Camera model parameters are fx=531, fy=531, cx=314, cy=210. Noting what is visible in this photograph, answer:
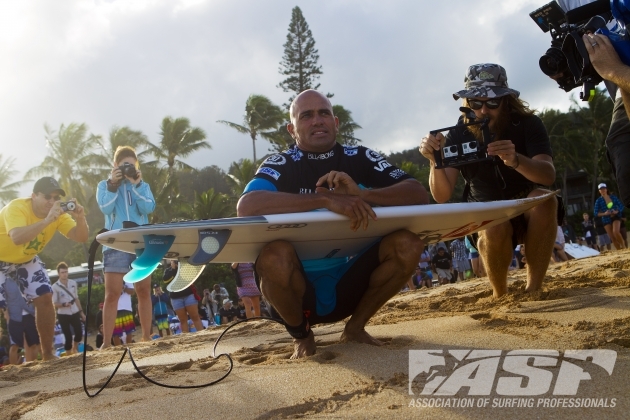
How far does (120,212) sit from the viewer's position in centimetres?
479

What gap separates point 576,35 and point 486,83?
3.27 ft

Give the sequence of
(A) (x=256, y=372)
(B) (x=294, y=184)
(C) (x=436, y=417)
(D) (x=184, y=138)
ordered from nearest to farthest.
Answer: (C) (x=436, y=417)
(A) (x=256, y=372)
(B) (x=294, y=184)
(D) (x=184, y=138)

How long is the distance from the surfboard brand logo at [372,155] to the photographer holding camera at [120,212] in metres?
2.65

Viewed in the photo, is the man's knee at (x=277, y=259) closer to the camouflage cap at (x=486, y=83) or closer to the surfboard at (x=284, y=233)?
the surfboard at (x=284, y=233)

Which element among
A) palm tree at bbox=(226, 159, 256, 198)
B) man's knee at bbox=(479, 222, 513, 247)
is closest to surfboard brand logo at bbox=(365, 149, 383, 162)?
man's knee at bbox=(479, 222, 513, 247)

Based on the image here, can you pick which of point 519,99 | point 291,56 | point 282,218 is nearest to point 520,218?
point 519,99

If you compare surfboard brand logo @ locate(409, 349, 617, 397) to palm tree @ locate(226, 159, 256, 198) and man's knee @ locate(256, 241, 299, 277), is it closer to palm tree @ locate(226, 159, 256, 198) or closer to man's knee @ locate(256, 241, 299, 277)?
Answer: man's knee @ locate(256, 241, 299, 277)

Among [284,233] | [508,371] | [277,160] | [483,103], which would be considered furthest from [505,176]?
[508,371]

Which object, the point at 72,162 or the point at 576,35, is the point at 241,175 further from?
the point at 576,35

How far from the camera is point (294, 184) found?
2.69 metres

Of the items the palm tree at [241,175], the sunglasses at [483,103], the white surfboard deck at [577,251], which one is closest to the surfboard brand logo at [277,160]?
the sunglasses at [483,103]

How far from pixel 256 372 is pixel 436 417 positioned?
0.96m

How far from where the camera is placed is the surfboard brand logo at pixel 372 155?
9.15ft

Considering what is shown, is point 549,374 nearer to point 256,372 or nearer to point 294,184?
point 256,372
